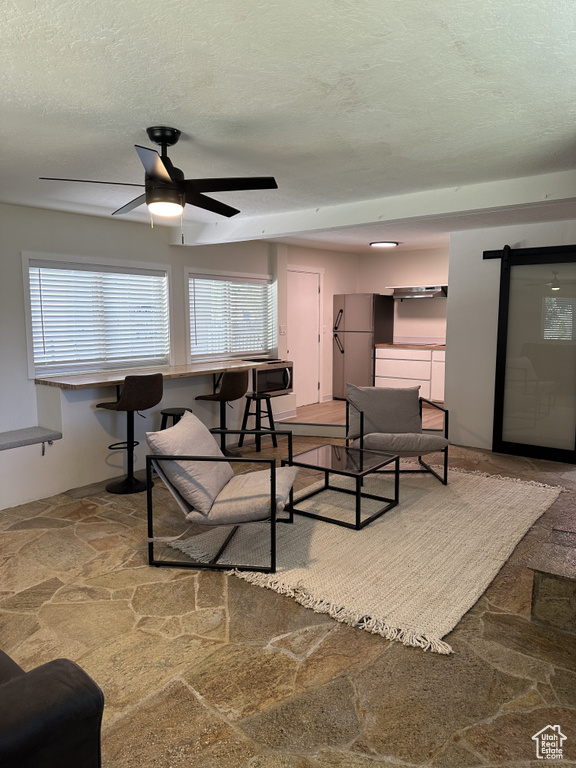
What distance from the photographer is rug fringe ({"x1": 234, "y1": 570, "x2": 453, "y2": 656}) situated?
2.41 meters

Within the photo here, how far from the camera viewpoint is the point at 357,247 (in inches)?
306

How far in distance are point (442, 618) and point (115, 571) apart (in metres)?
1.86

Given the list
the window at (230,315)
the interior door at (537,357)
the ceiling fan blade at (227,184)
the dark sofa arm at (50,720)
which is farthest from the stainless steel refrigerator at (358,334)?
the dark sofa arm at (50,720)

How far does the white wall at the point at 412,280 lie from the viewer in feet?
26.2

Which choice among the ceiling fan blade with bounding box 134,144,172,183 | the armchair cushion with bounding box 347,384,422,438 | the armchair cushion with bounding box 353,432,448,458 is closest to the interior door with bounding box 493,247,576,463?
the armchair cushion with bounding box 347,384,422,438

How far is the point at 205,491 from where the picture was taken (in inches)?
Result: 124

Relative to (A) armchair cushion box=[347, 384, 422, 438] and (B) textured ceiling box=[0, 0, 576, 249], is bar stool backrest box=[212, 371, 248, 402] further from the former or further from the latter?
(B) textured ceiling box=[0, 0, 576, 249]

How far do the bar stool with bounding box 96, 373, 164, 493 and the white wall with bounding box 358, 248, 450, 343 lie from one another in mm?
4964

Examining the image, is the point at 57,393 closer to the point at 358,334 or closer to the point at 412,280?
the point at 358,334

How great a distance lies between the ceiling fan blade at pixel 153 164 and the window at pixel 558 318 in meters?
4.19

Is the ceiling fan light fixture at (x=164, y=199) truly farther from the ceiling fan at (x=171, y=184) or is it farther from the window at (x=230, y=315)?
the window at (x=230, y=315)

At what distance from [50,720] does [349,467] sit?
2807mm

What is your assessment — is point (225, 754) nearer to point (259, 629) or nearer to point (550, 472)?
point (259, 629)

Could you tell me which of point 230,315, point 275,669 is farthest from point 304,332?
point 275,669
